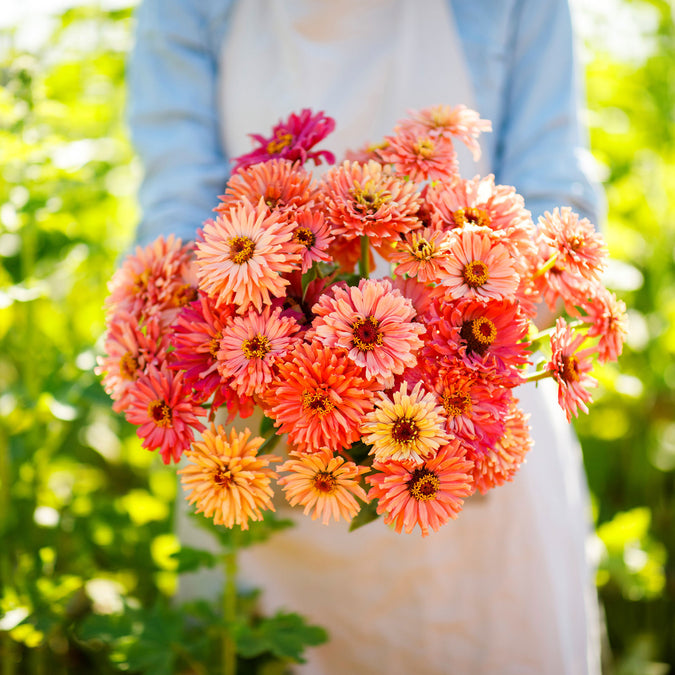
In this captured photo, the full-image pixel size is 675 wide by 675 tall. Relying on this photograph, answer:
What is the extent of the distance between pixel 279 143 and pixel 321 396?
0.91 ft

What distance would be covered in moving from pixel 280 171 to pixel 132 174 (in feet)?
4.19

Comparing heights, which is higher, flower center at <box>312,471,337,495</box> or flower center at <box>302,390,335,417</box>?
flower center at <box>302,390,335,417</box>

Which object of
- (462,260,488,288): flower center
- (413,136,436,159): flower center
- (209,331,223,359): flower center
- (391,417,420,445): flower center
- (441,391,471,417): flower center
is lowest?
(391,417,420,445): flower center

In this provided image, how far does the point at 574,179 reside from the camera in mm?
891

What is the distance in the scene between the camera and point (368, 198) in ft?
1.85

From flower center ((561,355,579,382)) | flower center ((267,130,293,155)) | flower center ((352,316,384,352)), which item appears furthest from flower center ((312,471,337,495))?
flower center ((267,130,293,155))

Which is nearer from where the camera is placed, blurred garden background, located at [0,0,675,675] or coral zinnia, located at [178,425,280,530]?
coral zinnia, located at [178,425,280,530]

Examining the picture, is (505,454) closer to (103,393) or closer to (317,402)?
(317,402)

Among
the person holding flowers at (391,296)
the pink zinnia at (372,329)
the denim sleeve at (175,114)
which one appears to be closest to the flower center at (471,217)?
the person holding flowers at (391,296)

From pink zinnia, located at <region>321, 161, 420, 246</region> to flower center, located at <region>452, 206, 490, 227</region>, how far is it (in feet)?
0.12

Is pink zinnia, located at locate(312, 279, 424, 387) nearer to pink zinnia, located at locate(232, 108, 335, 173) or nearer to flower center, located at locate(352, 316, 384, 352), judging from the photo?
flower center, located at locate(352, 316, 384, 352)

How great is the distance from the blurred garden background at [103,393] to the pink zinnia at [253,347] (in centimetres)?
52

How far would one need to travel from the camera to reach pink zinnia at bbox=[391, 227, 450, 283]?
0.53 metres

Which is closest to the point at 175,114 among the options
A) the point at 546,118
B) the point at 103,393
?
the point at 103,393
